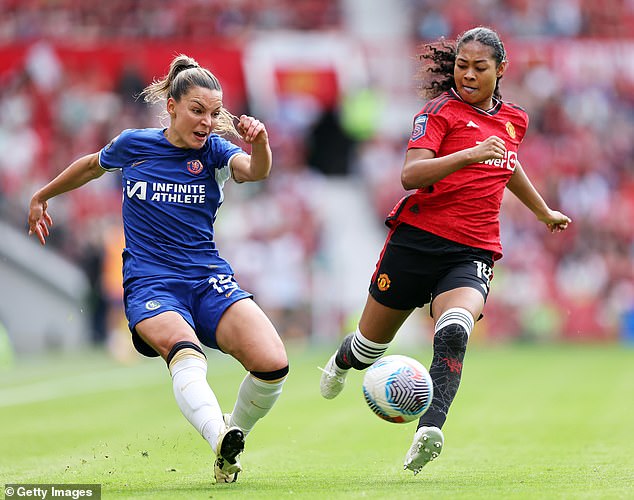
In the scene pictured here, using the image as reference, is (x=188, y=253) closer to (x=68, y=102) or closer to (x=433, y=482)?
(x=433, y=482)

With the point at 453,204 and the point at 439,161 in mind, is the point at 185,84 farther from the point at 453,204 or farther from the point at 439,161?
the point at 453,204

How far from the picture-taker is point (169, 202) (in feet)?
23.1

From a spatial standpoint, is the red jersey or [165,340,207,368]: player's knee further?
the red jersey

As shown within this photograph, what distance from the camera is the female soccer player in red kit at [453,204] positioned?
693 centimetres

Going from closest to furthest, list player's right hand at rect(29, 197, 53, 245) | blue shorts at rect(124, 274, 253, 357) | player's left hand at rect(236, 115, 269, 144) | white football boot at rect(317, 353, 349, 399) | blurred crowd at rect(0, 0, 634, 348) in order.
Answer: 1. player's left hand at rect(236, 115, 269, 144)
2. blue shorts at rect(124, 274, 253, 357)
3. player's right hand at rect(29, 197, 53, 245)
4. white football boot at rect(317, 353, 349, 399)
5. blurred crowd at rect(0, 0, 634, 348)

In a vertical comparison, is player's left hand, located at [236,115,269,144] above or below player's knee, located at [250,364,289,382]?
above

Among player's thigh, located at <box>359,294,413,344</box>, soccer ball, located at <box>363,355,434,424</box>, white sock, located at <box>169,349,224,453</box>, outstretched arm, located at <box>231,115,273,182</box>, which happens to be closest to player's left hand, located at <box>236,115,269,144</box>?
outstretched arm, located at <box>231,115,273,182</box>

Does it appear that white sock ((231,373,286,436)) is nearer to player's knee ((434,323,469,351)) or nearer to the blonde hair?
player's knee ((434,323,469,351))

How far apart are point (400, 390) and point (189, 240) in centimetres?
154

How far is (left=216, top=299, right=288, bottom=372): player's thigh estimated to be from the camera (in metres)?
6.83

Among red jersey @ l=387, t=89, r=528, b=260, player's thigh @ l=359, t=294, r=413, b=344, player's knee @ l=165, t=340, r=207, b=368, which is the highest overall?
red jersey @ l=387, t=89, r=528, b=260

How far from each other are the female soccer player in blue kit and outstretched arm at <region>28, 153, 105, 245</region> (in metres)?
0.04

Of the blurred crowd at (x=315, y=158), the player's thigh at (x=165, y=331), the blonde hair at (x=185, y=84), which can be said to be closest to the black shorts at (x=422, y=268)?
the blonde hair at (x=185, y=84)

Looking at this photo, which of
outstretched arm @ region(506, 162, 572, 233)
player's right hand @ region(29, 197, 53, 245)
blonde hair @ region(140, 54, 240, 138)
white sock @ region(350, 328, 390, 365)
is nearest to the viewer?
blonde hair @ region(140, 54, 240, 138)
